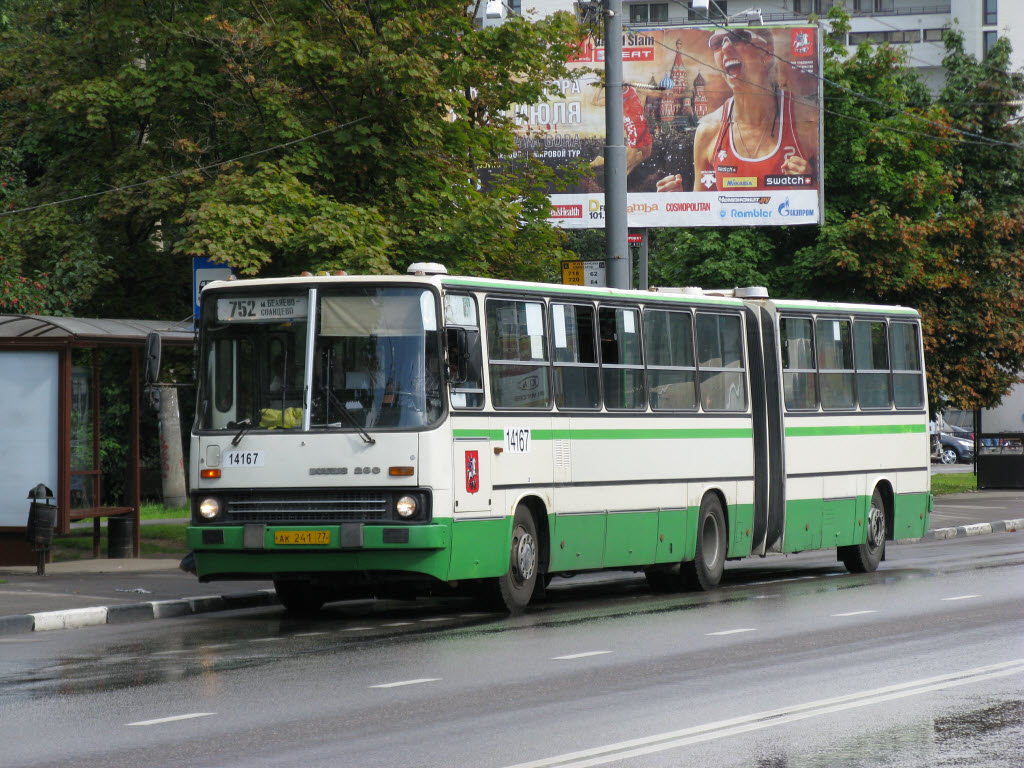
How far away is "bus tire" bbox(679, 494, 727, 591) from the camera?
714 inches

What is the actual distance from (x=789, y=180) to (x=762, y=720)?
26.8m

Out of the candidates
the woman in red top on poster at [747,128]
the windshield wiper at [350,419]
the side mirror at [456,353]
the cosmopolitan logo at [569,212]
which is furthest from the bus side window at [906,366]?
the cosmopolitan logo at [569,212]

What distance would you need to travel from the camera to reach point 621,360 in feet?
56.4

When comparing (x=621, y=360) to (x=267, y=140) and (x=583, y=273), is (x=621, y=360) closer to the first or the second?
(x=583, y=273)

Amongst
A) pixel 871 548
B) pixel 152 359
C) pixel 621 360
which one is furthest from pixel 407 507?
pixel 871 548

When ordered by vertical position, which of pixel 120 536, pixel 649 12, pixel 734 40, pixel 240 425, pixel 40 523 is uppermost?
pixel 649 12

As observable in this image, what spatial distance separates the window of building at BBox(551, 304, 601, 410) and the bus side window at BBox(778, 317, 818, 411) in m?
3.82

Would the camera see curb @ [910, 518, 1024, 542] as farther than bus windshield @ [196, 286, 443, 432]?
Yes

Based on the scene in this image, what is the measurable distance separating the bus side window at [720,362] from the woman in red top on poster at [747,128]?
633 inches

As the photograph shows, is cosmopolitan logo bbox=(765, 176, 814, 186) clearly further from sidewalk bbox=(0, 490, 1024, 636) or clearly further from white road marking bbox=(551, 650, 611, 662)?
white road marking bbox=(551, 650, 611, 662)

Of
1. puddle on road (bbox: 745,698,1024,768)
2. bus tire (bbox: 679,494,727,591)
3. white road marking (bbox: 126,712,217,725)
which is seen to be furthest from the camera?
bus tire (bbox: 679,494,727,591)

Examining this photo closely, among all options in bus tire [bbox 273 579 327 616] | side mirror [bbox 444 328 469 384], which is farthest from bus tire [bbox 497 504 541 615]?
bus tire [bbox 273 579 327 616]

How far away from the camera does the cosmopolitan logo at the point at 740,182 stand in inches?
1372

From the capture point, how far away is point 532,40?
2372cm
